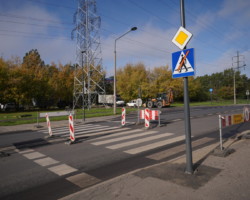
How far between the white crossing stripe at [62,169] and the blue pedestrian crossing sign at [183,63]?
3.63 meters

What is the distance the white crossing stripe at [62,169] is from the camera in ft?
16.5

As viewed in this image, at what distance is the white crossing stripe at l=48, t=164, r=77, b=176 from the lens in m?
5.04

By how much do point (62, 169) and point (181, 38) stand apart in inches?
176

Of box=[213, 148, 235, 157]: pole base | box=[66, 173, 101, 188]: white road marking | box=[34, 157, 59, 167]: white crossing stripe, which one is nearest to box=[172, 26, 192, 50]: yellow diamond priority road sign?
box=[213, 148, 235, 157]: pole base

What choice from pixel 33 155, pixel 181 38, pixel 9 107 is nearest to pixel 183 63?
pixel 181 38

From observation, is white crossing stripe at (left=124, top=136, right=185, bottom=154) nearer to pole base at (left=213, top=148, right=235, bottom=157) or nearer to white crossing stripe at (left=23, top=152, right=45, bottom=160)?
pole base at (left=213, top=148, right=235, bottom=157)

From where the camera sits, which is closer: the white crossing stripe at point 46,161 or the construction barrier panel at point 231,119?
the white crossing stripe at point 46,161

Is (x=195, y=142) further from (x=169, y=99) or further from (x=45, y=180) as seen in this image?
(x=169, y=99)

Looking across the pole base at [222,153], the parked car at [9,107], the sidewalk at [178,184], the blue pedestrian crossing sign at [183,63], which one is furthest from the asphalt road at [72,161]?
the parked car at [9,107]

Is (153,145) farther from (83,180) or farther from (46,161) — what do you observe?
(46,161)

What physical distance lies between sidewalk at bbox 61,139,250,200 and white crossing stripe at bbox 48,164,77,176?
1.53 metres

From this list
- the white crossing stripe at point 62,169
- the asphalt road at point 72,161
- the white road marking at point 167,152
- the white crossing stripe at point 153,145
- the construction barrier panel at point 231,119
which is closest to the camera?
the asphalt road at point 72,161

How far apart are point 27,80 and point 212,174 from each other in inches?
1381

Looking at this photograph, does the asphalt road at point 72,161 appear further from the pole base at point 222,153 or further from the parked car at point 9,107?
the parked car at point 9,107
